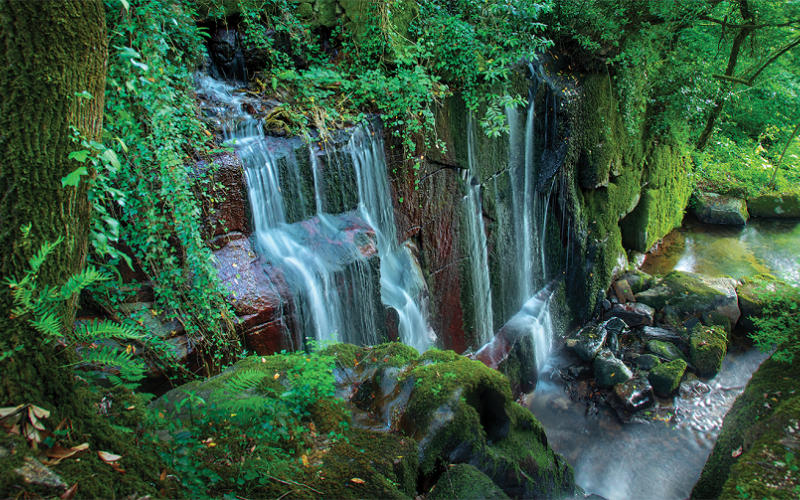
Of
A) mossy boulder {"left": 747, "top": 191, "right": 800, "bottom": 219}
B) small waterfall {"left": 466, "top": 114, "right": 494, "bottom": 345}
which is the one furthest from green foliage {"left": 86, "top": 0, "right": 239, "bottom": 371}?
mossy boulder {"left": 747, "top": 191, "right": 800, "bottom": 219}

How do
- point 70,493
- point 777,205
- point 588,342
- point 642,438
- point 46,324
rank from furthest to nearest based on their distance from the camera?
point 777,205, point 588,342, point 642,438, point 46,324, point 70,493

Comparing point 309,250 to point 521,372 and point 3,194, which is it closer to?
point 3,194

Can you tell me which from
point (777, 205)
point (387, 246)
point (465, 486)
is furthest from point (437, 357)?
point (777, 205)

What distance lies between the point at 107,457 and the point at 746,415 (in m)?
4.70

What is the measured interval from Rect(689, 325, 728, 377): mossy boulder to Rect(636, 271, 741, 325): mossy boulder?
664 millimetres

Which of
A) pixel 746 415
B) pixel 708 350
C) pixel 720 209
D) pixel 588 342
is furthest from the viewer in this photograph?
pixel 720 209

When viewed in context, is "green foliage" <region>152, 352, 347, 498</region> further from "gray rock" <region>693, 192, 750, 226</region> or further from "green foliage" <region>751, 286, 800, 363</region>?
"gray rock" <region>693, 192, 750, 226</region>

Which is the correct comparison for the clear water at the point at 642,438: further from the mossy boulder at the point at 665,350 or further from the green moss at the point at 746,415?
the green moss at the point at 746,415

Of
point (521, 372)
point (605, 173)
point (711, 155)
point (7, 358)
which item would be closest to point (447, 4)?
point (605, 173)

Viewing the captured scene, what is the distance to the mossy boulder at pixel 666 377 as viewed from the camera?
6727mm

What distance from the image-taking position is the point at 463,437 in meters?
3.20

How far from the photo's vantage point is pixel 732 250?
34.7 ft

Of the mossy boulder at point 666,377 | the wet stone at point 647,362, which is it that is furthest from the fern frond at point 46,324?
the wet stone at point 647,362

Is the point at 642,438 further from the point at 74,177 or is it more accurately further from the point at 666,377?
the point at 74,177
